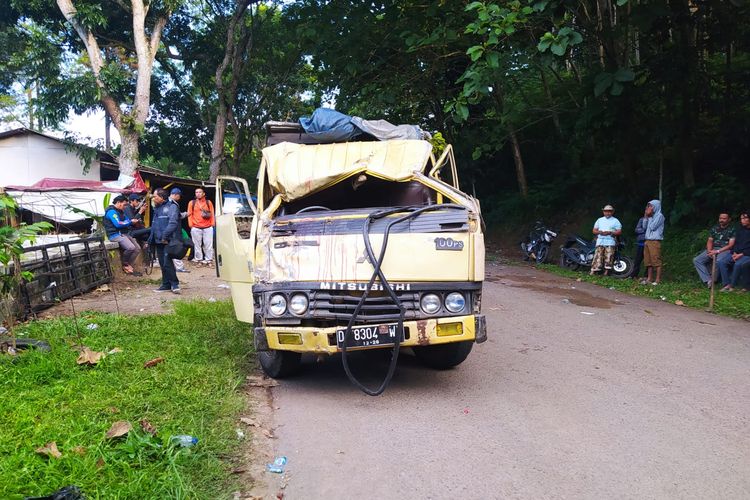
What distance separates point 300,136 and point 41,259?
3845 mm

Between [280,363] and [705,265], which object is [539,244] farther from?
[280,363]

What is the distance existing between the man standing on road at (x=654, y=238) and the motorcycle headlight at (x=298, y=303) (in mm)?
9195

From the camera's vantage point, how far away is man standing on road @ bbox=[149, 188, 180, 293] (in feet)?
30.5

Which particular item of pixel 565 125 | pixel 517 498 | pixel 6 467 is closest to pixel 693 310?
pixel 517 498

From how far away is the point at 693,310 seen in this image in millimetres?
9039

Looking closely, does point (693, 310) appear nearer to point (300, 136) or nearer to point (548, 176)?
point (300, 136)

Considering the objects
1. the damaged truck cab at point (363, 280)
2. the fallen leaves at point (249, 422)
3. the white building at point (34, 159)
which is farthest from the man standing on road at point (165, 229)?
the white building at point (34, 159)

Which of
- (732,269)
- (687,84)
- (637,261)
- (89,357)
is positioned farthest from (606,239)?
(89,357)

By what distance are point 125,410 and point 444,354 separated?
2.72m

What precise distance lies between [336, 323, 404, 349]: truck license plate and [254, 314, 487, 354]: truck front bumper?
0.04 m

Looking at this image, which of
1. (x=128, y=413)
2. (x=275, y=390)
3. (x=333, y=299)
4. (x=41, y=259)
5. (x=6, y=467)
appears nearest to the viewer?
(x=6, y=467)

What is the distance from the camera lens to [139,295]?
9438 millimetres

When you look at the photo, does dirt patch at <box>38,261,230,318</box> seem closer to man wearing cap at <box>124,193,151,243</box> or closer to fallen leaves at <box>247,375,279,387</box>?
man wearing cap at <box>124,193,151,243</box>

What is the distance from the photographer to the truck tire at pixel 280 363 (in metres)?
5.16
